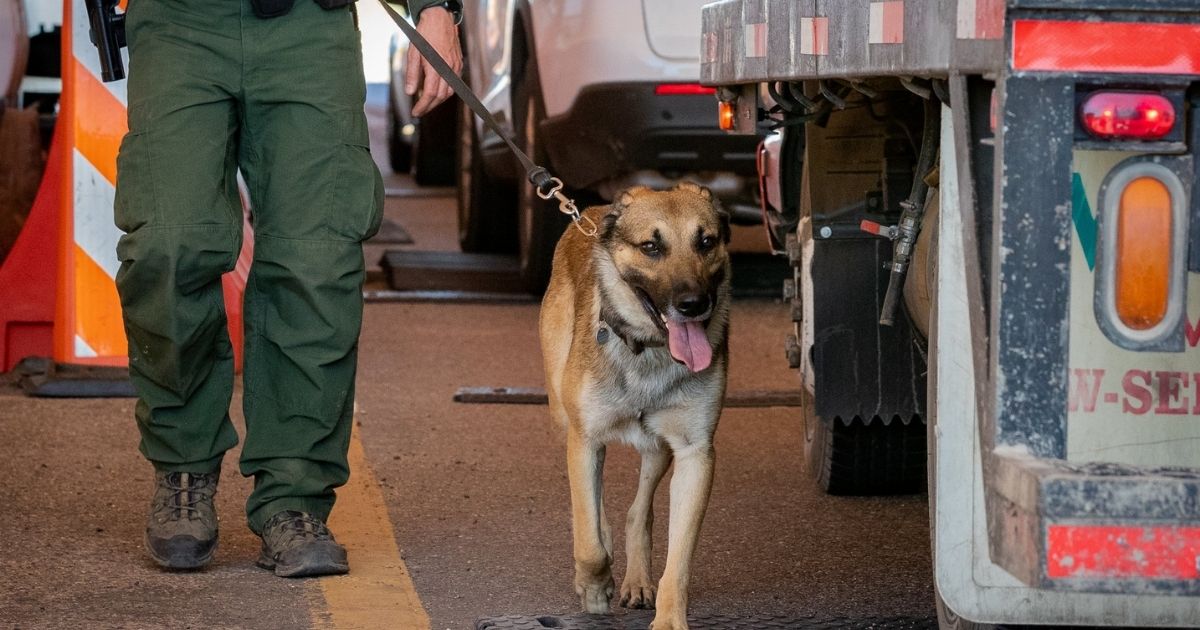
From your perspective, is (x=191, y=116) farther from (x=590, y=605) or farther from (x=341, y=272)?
(x=590, y=605)

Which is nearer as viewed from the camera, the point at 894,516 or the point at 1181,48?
the point at 1181,48

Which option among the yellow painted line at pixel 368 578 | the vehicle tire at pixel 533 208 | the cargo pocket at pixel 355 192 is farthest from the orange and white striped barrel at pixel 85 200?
the vehicle tire at pixel 533 208

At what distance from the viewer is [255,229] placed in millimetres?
4227

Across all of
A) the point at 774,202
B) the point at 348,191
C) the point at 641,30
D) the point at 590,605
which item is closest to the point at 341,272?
the point at 348,191

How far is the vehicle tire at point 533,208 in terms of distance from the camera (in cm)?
819

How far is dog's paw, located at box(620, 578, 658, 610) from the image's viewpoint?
3881mm

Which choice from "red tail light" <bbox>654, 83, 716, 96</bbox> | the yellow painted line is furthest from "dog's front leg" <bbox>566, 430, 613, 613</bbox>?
"red tail light" <bbox>654, 83, 716, 96</bbox>

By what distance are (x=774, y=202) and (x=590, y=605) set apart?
1.65m

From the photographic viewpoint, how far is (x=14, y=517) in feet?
15.0

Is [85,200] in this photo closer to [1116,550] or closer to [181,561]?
[181,561]

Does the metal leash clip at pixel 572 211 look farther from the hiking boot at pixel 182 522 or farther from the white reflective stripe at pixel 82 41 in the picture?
the white reflective stripe at pixel 82 41

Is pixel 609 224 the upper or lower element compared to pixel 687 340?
upper

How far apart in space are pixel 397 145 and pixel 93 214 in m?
13.5

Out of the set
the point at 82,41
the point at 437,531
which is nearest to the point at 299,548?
the point at 437,531
